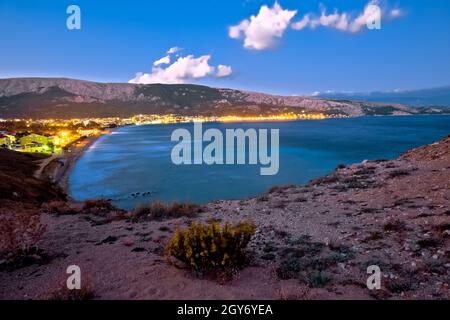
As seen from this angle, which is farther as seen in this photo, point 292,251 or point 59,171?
point 59,171

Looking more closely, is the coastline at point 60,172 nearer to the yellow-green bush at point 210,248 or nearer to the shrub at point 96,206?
the shrub at point 96,206

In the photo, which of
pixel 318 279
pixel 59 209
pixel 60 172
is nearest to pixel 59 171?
pixel 60 172

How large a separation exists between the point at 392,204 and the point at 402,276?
588 centimetres

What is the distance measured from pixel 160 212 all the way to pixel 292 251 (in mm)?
6829

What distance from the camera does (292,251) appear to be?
8.05 metres

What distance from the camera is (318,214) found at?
11.7 meters

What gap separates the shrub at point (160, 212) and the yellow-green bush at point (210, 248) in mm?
5837

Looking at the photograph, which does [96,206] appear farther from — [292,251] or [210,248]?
[292,251]

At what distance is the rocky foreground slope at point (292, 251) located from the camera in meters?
5.98

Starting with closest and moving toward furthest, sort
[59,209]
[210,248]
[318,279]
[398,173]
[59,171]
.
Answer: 1. [318,279]
2. [210,248]
3. [59,209]
4. [398,173]
5. [59,171]

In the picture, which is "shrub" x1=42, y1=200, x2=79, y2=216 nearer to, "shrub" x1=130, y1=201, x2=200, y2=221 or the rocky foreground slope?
the rocky foreground slope

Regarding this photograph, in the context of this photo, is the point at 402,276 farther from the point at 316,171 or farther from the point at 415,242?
the point at 316,171

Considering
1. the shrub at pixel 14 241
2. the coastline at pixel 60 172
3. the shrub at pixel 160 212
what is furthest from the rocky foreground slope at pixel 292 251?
the coastline at pixel 60 172
